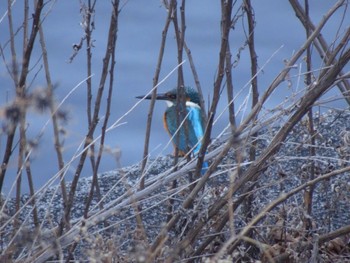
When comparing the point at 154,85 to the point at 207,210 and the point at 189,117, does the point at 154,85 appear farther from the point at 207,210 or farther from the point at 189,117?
the point at 189,117

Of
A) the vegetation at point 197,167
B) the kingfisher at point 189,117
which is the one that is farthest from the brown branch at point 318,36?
the kingfisher at point 189,117

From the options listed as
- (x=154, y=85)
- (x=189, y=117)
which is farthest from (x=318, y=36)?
(x=189, y=117)

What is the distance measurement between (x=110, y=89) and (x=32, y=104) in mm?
739

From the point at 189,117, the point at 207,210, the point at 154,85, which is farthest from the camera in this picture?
the point at 189,117

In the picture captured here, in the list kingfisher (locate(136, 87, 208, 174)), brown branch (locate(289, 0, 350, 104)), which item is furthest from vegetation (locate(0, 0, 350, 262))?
kingfisher (locate(136, 87, 208, 174))

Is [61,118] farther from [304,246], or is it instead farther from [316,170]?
[316,170]

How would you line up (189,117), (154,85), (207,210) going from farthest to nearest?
(189,117), (154,85), (207,210)

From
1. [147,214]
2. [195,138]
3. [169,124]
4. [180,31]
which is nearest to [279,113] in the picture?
[180,31]

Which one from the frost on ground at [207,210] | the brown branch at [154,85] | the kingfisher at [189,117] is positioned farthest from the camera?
the kingfisher at [189,117]

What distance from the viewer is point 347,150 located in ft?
11.0

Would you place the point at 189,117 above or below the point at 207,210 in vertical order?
above

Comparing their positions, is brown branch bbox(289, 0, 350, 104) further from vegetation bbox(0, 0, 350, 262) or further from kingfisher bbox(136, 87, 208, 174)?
kingfisher bbox(136, 87, 208, 174)

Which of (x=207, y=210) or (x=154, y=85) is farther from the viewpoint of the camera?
(x=154, y=85)

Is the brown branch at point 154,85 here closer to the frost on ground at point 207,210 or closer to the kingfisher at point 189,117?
the frost on ground at point 207,210
